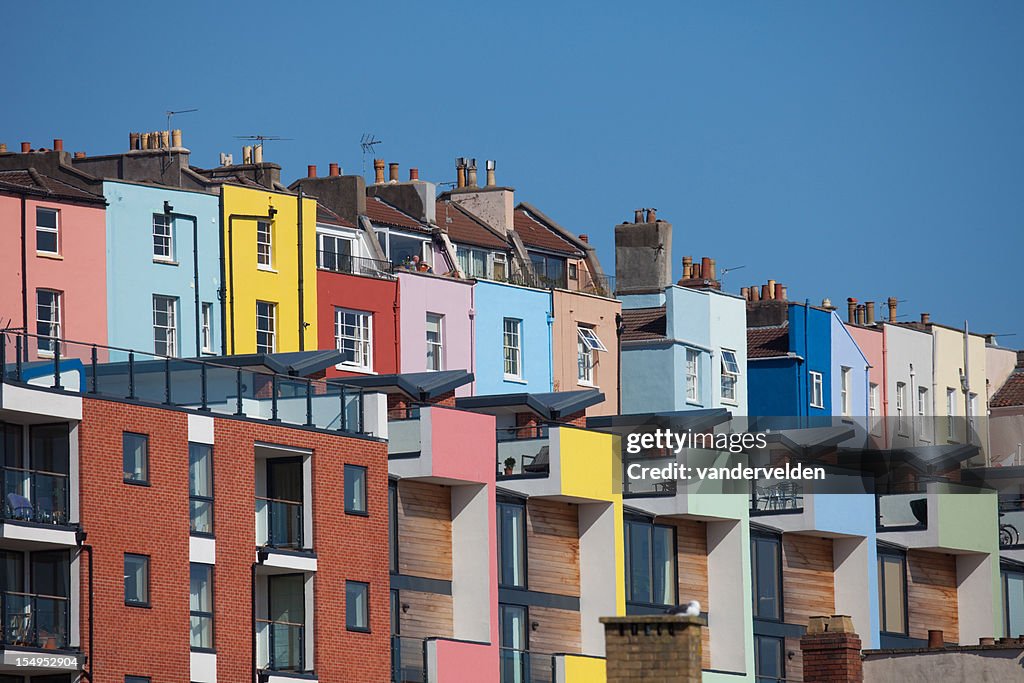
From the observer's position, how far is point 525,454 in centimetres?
7231

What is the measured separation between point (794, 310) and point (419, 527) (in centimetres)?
3267

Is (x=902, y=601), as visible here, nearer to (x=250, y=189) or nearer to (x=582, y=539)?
(x=582, y=539)

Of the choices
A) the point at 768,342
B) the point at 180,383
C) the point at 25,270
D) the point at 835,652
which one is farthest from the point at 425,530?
the point at 768,342

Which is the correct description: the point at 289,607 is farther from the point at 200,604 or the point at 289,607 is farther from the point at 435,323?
the point at 435,323

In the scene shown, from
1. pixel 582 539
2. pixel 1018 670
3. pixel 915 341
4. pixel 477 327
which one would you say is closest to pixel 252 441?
pixel 582 539

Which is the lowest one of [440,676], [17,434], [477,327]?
[440,676]

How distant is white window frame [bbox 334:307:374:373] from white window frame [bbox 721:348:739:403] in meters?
16.8

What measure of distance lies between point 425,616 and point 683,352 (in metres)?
27.1

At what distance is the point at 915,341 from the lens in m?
107

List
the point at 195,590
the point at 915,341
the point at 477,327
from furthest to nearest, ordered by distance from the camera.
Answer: the point at 915,341 → the point at 477,327 → the point at 195,590

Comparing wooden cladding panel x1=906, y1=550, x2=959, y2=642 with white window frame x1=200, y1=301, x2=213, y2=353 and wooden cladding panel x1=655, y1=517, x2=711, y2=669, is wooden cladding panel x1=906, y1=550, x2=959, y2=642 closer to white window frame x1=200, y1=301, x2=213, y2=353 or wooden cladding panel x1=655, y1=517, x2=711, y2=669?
wooden cladding panel x1=655, y1=517, x2=711, y2=669

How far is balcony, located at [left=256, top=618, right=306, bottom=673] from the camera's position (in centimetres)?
6256

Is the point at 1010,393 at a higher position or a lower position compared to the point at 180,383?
higher

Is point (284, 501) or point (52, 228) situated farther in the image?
Result: point (52, 228)
